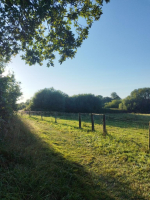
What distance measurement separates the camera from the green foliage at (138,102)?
51459 mm

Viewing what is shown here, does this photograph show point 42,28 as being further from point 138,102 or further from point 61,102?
point 138,102

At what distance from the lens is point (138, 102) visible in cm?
5288

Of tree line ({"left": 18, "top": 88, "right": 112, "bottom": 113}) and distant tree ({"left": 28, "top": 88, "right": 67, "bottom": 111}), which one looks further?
tree line ({"left": 18, "top": 88, "right": 112, "bottom": 113})

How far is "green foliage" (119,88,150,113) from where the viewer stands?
169 feet

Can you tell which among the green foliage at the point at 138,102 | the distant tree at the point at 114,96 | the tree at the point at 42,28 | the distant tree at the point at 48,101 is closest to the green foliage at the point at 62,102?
the distant tree at the point at 48,101

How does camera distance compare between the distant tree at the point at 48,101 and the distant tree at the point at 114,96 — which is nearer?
the distant tree at the point at 48,101

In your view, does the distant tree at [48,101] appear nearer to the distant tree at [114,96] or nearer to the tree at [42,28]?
the tree at [42,28]

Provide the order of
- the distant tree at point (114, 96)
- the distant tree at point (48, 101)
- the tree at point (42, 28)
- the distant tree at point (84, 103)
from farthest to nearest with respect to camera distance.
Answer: the distant tree at point (114, 96), the distant tree at point (84, 103), the distant tree at point (48, 101), the tree at point (42, 28)

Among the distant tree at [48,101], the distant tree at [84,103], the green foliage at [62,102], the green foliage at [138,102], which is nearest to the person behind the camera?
the distant tree at [48,101]

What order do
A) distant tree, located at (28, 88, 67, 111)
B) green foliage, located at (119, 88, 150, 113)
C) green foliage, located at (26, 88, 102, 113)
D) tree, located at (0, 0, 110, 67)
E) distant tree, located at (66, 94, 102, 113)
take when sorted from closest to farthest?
tree, located at (0, 0, 110, 67) → distant tree, located at (28, 88, 67, 111) → green foliage, located at (26, 88, 102, 113) → distant tree, located at (66, 94, 102, 113) → green foliage, located at (119, 88, 150, 113)

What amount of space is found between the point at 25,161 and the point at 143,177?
3271 mm

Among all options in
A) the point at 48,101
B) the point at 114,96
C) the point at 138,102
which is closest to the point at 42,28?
the point at 48,101

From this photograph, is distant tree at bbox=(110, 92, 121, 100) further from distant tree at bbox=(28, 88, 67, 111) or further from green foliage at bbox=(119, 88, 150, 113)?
distant tree at bbox=(28, 88, 67, 111)

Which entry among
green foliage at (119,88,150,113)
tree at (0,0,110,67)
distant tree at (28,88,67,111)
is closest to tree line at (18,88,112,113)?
distant tree at (28,88,67,111)
